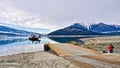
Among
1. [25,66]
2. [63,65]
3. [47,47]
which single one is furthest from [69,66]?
[47,47]

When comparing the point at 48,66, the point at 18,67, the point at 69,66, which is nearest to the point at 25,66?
the point at 18,67

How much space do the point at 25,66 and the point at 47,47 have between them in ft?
97.5

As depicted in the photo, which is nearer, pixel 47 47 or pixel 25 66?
pixel 25 66

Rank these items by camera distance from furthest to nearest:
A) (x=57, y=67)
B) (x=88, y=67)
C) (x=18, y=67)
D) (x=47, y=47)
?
(x=47, y=47), (x=18, y=67), (x=57, y=67), (x=88, y=67)

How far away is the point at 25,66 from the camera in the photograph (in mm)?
21484

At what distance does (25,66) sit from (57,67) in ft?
9.28

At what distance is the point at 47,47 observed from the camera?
51.2m

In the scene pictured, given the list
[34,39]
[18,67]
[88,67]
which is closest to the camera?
[88,67]

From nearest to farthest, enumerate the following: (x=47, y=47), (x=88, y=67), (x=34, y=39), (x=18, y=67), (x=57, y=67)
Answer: (x=88, y=67) → (x=57, y=67) → (x=18, y=67) → (x=47, y=47) → (x=34, y=39)

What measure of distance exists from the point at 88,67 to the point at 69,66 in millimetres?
1869

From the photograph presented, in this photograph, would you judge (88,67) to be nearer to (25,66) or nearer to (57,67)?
(57,67)

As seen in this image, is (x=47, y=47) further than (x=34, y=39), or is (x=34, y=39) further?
(x=34, y=39)

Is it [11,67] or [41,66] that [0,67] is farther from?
[41,66]

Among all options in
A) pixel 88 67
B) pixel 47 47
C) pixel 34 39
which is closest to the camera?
pixel 88 67
